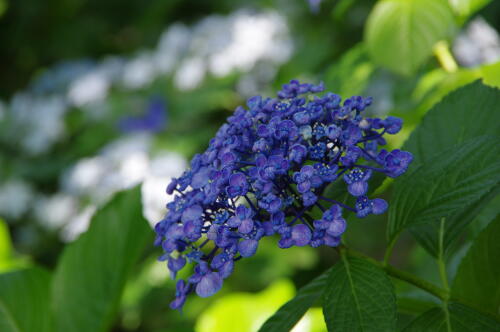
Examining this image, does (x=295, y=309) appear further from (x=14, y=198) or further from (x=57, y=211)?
(x=14, y=198)

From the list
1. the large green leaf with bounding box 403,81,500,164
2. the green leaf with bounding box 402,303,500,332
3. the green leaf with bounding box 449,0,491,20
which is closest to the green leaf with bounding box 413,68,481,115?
the green leaf with bounding box 449,0,491,20

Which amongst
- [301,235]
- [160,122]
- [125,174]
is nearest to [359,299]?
[301,235]

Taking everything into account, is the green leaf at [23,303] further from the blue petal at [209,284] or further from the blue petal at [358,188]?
the blue petal at [358,188]

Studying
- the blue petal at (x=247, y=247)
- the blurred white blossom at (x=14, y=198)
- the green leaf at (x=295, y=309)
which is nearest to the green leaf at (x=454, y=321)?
the green leaf at (x=295, y=309)

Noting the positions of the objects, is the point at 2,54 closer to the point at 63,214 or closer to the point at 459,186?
the point at 63,214

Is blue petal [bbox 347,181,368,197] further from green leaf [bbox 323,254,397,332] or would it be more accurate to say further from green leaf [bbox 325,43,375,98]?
green leaf [bbox 325,43,375,98]

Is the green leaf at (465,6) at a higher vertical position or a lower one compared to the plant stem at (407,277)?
higher
